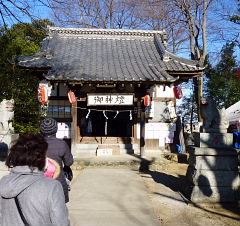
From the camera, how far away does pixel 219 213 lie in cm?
516

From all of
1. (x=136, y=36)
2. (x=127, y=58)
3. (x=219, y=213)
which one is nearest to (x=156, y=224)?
(x=219, y=213)

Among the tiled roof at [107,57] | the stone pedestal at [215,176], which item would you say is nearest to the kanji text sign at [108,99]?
the tiled roof at [107,57]

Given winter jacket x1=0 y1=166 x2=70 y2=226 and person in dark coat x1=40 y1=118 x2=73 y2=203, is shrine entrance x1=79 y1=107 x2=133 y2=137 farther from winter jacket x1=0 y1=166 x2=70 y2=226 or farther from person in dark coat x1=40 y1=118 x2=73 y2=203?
winter jacket x1=0 y1=166 x2=70 y2=226

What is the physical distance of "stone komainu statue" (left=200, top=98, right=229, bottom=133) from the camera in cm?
595

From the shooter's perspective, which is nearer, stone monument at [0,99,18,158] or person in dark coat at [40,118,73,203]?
person in dark coat at [40,118,73,203]

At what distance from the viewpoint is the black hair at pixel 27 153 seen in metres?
2.00

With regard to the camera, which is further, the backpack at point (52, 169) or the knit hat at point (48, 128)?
the knit hat at point (48, 128)

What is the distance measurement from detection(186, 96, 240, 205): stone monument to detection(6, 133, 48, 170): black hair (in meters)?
4.44

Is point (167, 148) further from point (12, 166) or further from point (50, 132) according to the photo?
point (12, 166)

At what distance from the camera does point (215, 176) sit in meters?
5.75

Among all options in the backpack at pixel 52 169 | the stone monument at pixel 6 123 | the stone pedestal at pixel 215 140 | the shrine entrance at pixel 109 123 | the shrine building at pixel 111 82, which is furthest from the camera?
the shrine entrance at pixel 109 123

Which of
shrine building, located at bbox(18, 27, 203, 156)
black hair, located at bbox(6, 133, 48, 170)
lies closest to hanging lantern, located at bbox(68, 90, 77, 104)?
shrine building, located at bbox(18, 27, 203, 156)

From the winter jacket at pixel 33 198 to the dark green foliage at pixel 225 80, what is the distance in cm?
2190

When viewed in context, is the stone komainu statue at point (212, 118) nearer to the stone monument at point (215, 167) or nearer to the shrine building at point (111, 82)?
the stone monument at point (215, 167)
